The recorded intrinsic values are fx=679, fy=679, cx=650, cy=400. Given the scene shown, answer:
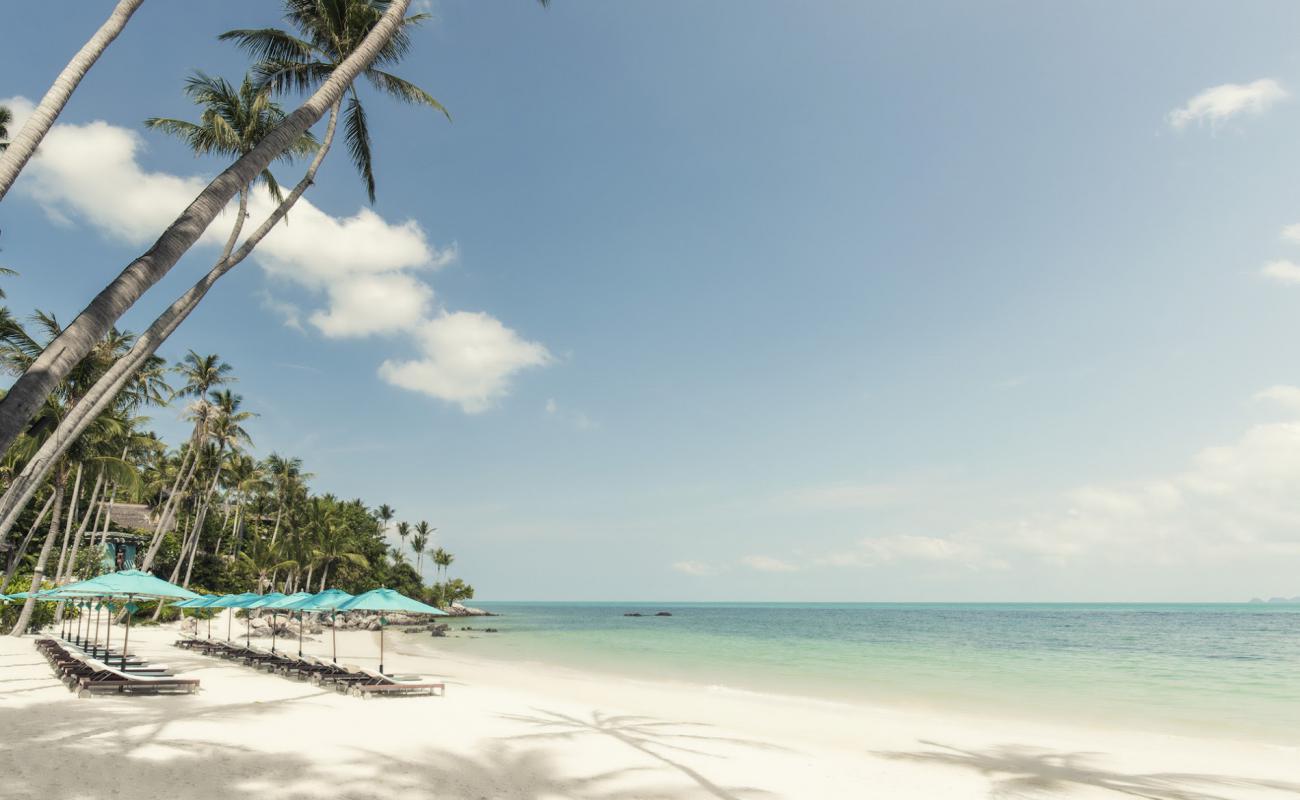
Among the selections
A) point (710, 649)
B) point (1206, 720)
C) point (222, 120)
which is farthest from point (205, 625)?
point (1206, 720)

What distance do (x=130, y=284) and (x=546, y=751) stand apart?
801 centimetres

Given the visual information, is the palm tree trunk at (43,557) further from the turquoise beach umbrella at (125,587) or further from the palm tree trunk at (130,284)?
the palm tree trunk at (130,284)

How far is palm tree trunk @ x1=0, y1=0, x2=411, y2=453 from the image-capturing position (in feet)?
14.7

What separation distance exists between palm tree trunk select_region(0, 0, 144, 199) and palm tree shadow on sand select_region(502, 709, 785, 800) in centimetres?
915

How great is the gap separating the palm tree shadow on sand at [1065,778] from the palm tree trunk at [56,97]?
12452 mm

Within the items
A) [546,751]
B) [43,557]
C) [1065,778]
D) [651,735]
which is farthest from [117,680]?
[1065,778]

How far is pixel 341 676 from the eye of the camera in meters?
15.5

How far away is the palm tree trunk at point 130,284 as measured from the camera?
14.7ft

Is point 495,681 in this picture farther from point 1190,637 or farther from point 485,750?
point 1190,637

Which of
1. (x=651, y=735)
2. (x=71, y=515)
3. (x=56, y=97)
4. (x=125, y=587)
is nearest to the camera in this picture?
(x=56, y=97)

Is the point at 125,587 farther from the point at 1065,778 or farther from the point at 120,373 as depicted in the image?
the point at 1065,778

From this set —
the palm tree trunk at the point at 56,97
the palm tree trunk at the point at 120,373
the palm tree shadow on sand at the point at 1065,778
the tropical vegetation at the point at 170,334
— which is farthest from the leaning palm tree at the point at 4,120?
the palm tree shadow on sand at the point at 1065,778

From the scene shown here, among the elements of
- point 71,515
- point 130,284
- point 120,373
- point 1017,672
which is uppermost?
point 120,373

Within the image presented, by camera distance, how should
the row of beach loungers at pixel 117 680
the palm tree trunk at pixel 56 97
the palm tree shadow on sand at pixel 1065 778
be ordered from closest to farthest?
the palm tree trunk at pixel 56 97 < the palm tree shadow on sand at pixel 1065 778 < the row of beach loungers at pixel 117 680
